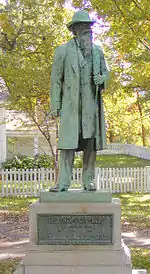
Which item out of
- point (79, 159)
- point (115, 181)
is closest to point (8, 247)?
point (115, 181)

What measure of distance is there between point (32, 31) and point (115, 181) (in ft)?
22.1

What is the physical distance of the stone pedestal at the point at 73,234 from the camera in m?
5.74

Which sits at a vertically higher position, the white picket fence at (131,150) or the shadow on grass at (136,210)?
the white picket fence at (131,150)

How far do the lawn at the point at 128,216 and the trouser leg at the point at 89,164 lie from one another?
1935 mm

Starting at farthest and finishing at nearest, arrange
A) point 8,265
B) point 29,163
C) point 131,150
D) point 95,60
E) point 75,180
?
point 131,150
point 29,163
point 75,180
point 8,265
point 95,60

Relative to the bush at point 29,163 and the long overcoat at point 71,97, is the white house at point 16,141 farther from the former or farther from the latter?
the long overcoat at point 71,97

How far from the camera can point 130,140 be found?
45906 mm

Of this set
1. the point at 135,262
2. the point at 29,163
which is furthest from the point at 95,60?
the point at 29,163

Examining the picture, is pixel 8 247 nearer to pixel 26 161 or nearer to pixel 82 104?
pixel 82 104

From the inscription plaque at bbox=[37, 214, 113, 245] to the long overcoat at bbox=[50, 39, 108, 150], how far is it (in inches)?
38.0

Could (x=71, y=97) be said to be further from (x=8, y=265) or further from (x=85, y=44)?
(x=8, y=265)

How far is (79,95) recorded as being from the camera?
6.18 meters

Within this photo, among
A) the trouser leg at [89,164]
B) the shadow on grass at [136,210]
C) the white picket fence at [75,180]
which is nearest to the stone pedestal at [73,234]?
A: the trouser leg at [89,164]

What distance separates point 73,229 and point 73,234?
0.22ft
